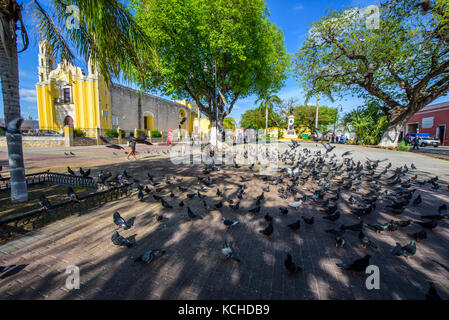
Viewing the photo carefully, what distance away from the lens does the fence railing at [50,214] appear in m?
3.25

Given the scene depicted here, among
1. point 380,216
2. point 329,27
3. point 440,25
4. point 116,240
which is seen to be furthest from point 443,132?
Answer: point 116,240

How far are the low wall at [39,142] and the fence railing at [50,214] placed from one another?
2481 cm

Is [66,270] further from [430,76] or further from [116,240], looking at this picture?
[430,76]

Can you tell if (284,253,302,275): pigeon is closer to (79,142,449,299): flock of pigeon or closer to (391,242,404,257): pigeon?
(79,142,449,299): flock of pigeon

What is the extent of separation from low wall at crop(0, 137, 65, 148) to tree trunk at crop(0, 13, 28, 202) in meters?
23.8

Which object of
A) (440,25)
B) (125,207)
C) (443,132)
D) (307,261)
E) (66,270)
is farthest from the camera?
(443,132)

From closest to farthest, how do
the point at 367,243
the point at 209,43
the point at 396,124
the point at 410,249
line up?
the point at 410,249 → the point at 367,243 → the point at 209,43 → the point at 396,124

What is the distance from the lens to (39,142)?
22031mm

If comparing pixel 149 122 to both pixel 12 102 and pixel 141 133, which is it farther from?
pixel 12 102

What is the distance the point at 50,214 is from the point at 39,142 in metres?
26.4

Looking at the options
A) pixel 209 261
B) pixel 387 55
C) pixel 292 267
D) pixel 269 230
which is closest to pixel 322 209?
pixel 269 230
